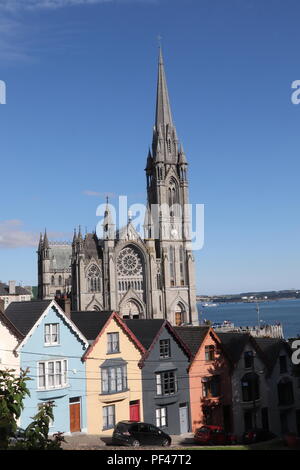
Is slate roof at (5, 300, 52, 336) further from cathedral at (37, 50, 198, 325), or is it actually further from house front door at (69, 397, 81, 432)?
cathedral at (37, 50, 198, 325)

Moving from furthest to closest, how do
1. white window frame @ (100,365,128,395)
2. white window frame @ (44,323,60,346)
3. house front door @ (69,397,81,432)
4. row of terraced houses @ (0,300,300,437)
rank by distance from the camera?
white window frame @ (100,365,128,395)
white window frame @ (44,323,60,346)
house front door @ (69,397,81,432)
row of terraced houses @ (0,300,300,437)

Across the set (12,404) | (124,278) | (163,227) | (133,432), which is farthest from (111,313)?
(163,227)

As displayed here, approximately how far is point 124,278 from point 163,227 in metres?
13.4

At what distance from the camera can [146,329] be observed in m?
36.8

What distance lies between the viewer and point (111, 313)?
1335 inches

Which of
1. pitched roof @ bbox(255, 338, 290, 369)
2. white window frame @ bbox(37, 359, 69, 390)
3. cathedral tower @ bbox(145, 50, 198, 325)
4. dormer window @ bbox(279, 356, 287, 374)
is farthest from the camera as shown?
cathedral tower @ bbox(145, 50, 198, 325)

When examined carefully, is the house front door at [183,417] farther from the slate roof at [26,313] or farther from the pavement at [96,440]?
the slate roof at [26,313]

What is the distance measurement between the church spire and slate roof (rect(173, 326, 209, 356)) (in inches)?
2922

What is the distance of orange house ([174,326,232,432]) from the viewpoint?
36188mm

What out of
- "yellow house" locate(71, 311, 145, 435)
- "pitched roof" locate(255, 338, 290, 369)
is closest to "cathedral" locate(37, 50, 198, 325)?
"pitched roof" locate(255, 338, 290, 369)

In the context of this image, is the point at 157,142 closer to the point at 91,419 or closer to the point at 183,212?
the point at 183,212

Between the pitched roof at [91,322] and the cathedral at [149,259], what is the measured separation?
165 ft

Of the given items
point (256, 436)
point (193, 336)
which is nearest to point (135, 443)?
point (256, 436)

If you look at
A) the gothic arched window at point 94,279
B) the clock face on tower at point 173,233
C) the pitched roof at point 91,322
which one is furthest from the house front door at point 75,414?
the clock face on tower at point 173,233
